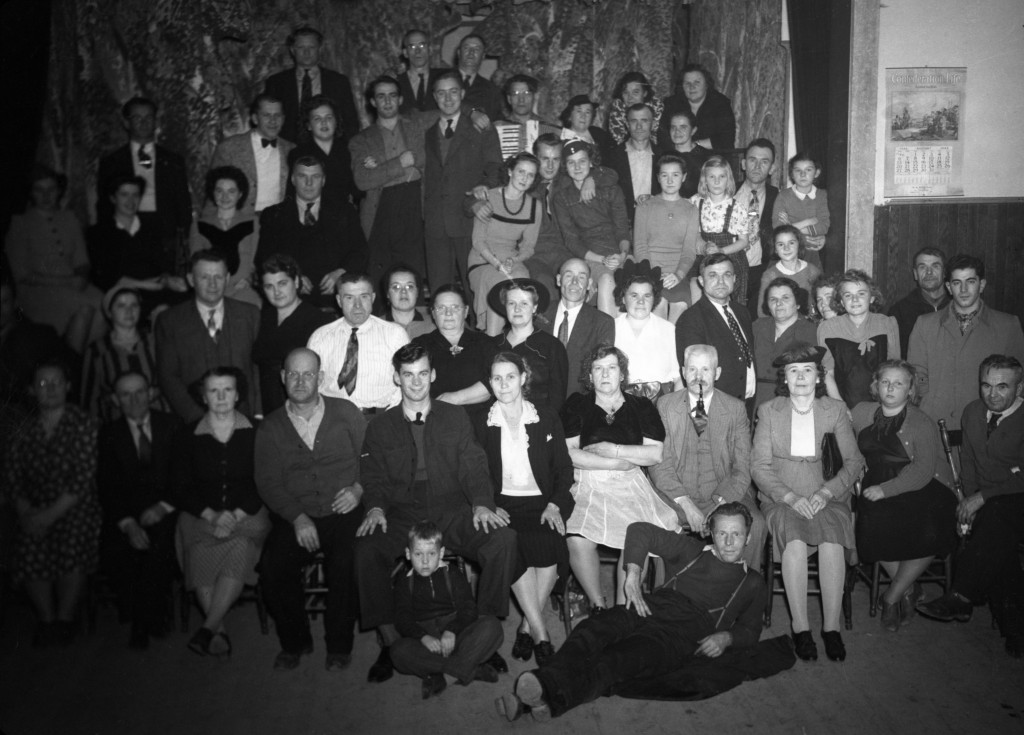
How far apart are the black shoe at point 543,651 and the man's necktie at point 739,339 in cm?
200

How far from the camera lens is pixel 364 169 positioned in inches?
217

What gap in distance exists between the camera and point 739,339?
4746mm

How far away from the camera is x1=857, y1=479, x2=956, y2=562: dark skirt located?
398 cm

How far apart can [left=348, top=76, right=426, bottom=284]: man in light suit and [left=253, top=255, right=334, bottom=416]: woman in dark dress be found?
2.61 ft

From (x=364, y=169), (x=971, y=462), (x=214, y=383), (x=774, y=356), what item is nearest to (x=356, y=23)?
(x=364, y=169)

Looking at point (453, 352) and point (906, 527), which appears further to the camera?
point (453, 352)

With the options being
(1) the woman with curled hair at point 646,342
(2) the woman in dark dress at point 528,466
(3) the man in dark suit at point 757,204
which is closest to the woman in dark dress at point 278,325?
(2) the woman in dark dress at point 528,466

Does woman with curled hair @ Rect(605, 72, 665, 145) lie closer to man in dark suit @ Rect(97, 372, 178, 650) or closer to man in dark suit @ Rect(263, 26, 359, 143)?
man in dark suit @ Rect(263, 26, 359, 143)

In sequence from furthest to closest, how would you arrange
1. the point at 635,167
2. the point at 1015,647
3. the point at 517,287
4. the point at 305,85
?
the point at 305,85
the point at 635,167
the point at 517,287
the point at 1015,647

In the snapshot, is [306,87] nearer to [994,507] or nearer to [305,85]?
[305,85]

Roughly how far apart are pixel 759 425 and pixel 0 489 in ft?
12.5

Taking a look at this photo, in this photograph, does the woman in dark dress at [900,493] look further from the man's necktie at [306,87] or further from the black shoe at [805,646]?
the man's necktie at [306,87]

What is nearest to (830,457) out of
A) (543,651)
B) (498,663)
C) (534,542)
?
(534,542)

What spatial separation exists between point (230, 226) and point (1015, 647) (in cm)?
488
